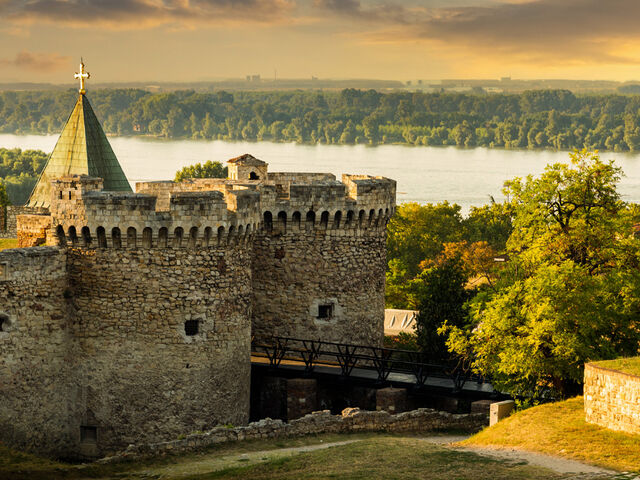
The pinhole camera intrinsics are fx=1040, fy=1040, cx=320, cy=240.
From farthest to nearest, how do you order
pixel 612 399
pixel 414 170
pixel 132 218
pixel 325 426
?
pixel 414 170 → pixel 325 426 → pixel 132 218 → pixel 612 399

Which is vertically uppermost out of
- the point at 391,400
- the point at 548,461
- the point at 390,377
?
the point at 548,461

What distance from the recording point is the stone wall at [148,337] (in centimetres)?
2872

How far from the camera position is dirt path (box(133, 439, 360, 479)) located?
24.3 meters

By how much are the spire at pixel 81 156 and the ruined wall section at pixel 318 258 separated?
8104mm

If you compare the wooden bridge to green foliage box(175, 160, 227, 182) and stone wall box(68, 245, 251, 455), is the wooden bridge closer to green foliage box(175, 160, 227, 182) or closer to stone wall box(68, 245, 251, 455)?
stone wall box(68, 245, 251, 455)

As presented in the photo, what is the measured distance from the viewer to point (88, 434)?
29734 millimetres

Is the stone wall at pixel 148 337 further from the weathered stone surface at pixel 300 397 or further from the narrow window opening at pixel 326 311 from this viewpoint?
the narrow window opening at pixel 326 311

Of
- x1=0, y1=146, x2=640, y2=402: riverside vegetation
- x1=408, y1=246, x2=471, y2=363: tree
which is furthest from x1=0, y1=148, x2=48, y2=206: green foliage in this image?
x1=0, y1=146, x2=640, y2=402: riverside vegetation

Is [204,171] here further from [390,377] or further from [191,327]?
[191,327]

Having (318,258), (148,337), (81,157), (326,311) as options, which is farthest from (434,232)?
(148,337)

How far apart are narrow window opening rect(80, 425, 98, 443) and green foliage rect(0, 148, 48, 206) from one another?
94633mm

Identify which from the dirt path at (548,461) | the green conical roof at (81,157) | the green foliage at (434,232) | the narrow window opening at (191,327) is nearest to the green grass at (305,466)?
the dirt path at (548,461)

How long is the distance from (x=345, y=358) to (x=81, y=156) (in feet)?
42.7

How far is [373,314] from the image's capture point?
35875 millimetres
